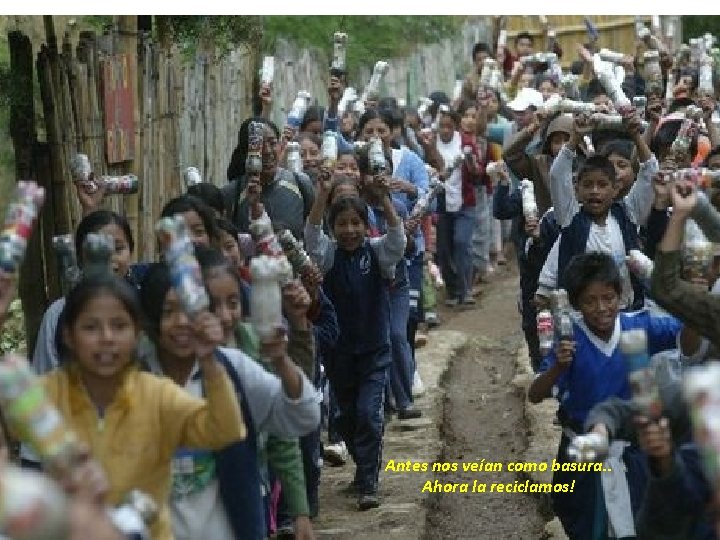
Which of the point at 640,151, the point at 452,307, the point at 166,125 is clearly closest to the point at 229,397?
the point at 640,151

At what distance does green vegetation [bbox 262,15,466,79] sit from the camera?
1681cm

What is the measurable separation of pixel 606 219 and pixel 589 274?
1.74 metres

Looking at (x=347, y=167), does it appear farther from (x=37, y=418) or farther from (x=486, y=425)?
(x=37, y=418)

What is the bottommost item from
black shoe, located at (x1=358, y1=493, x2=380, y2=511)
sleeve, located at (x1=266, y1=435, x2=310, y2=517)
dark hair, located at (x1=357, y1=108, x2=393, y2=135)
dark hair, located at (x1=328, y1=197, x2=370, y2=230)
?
black shoe, located at (x1=358, y1=493, x2=380, y2=511)

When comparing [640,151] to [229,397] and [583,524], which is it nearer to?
[583,524]

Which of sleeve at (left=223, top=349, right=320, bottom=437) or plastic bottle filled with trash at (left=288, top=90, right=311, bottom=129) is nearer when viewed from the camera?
sleeve at (left=223, top=349, right=320, bottom=437)

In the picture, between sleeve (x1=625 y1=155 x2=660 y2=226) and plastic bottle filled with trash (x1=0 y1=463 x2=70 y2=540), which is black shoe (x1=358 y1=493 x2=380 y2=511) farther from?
plastic bottle filled with trash (x1=0 y1=463 x2=70 y2=540)

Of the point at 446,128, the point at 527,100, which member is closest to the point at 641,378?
the point at 527,100

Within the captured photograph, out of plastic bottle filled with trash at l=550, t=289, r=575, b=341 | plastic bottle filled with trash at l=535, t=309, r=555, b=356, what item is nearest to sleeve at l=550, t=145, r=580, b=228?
plastic bottle filled with trash at l=535, t=309, r=555, b=356

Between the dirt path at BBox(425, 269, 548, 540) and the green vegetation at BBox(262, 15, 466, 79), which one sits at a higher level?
the green vegetation at BBox(262, 15, 466, 79)

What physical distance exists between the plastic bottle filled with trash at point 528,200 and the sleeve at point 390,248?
1318 millimetres

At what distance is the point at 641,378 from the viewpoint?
4898 mm

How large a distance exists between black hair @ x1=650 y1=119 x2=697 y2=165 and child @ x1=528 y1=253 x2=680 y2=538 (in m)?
3.46

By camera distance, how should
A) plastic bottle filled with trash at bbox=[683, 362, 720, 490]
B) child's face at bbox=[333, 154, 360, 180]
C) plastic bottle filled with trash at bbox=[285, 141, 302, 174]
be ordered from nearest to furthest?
1. plastic bottle filled with trash at bbox=[683, 362, 720, 490]
2. child's face at bbox=[333, 154, 360, 180]
3. plastic bottle filled with trash at bbox=[285, 141, 302, 174]
